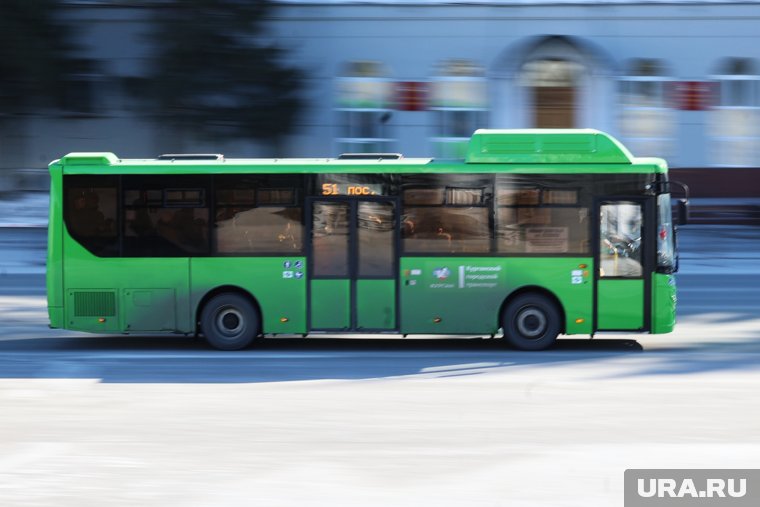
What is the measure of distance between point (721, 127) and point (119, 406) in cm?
2594

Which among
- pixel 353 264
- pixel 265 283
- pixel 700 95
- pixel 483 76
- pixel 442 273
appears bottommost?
pixel 265 283

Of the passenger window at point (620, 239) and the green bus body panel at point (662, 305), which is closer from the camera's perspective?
the green bus body panel at point (662, 305)

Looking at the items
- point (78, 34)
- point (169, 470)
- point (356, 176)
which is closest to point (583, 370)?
point (356, 176)

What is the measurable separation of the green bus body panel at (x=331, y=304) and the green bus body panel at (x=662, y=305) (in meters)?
3.64

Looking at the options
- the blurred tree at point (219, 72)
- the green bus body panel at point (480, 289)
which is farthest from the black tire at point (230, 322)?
the blurred tree at point (219, 72)

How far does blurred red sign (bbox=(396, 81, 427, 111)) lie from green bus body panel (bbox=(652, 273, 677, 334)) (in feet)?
65.3

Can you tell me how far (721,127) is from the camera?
3259cm

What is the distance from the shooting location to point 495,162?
45.8ft

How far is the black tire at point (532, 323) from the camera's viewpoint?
45.3ft

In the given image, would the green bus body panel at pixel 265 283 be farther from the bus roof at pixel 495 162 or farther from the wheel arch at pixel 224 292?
the bus roof at pixel 495 162

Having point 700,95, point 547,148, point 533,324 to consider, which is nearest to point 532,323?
point 533,324

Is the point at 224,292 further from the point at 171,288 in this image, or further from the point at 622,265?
the point at 622,265

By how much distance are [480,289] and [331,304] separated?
5.93 feet

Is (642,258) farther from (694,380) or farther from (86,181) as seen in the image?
(86,181)
